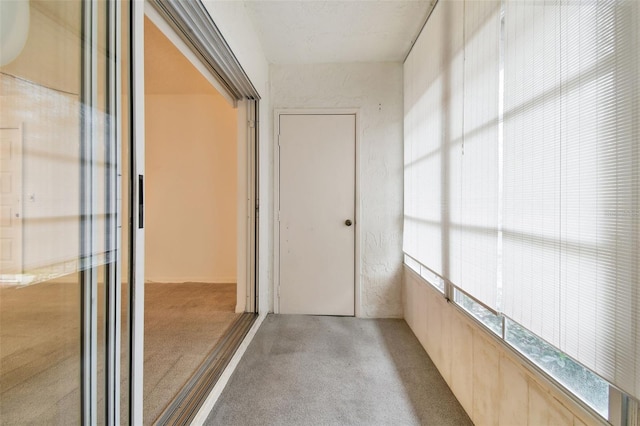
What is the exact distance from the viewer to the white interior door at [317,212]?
2.84 metres

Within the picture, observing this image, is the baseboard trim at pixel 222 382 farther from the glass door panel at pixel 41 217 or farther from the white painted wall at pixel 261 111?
the glass door panel at pixel 41 217

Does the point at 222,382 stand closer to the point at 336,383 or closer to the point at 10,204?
the point at 336,383

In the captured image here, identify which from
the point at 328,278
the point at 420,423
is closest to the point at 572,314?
the point at 420,423

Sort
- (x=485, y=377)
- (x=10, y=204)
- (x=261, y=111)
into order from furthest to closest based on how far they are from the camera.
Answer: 1. (x=261, y=111)
2. (x=485, y=377)
3. (x=10, y=204)

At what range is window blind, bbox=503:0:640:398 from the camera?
68 centimetres

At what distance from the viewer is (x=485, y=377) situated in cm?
129

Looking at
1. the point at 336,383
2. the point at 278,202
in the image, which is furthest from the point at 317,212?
the point at 336,383

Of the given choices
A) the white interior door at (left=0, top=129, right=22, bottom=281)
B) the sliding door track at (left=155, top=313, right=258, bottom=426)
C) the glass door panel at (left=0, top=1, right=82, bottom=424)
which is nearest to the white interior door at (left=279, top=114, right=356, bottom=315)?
the sliding door track at (left=155, top=313, right=258, bottom=426)

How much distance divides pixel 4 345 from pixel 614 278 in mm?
1482

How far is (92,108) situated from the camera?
2.60 ft

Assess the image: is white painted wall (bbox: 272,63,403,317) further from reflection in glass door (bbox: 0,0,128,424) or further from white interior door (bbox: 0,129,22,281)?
white interior door (bbox: 0,129,22,281)

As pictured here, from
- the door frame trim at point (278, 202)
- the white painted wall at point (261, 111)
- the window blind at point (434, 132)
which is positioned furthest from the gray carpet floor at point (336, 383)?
the window blind at point (434, 132)

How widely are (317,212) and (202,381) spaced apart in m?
1.73

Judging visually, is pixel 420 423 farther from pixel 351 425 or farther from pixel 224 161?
pixel 224 161
